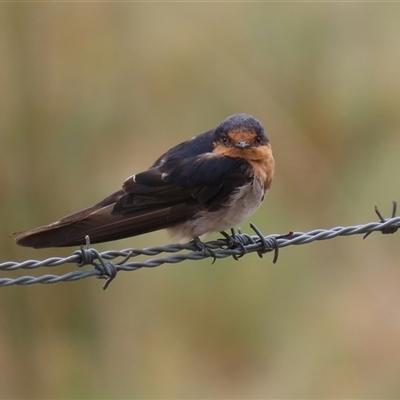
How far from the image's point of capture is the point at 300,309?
6980mm

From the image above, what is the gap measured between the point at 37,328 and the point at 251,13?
14.9ft

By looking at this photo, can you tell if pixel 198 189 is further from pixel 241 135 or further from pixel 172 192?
pixel 241 135

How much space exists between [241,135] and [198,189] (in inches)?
14.2

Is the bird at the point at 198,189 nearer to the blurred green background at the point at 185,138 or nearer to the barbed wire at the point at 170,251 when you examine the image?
the barbed wire at the point at 170,251

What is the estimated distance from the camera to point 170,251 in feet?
9.02

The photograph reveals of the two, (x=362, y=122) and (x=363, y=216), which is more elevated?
(x=362, y=122)

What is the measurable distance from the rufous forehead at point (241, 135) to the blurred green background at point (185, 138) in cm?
276

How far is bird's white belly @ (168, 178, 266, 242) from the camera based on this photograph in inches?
135

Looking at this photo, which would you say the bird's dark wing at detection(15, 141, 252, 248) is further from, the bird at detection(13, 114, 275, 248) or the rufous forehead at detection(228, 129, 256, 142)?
the rufous forehead at detection(228, 129, 256, 142)

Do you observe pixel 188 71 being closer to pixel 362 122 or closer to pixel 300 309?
pixel 362 122

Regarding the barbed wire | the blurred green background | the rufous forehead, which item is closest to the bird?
the rufous forehead

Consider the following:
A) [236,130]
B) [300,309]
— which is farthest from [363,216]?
[236,130]

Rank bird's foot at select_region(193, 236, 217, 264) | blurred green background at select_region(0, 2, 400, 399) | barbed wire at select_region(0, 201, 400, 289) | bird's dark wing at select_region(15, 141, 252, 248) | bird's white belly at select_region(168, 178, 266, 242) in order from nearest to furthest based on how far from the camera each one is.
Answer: barbed wire at select_region(0, 201, 400, 289), bird's foot at select_region(193, 236, 217, 264), bird's dark wing at select_region(15, 141, 252, 248), bird's white belly at select_region(168, 178, 266, 242), blurred green background at select_region(0, 2, 400, 399)

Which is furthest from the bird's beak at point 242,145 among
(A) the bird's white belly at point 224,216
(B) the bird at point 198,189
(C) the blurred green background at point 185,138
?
(C) the blurred green background at point 185,138
